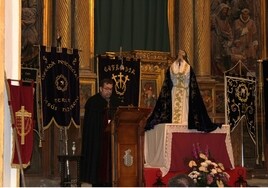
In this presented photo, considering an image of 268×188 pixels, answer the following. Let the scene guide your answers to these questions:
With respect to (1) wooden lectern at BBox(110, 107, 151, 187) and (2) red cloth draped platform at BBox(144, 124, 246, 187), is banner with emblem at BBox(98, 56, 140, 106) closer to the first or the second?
(2) red cloth draped platform at BBox(144, 124, 246, 187)

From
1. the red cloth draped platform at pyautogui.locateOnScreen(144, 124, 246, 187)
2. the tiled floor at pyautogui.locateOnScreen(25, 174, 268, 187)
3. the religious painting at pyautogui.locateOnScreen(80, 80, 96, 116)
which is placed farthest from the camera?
the religious painting at pyautogui.locateOnScreen(80, 80, 96, 116)

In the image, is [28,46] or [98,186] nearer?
[98,186]

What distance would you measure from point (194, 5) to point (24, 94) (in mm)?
9909

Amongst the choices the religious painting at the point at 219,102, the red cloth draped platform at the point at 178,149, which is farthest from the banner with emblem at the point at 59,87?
the religious painting at the point at 219,102

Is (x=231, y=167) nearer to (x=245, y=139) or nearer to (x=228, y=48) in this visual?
(x=245, y=139)

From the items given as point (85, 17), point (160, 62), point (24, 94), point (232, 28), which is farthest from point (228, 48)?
point (24, 94)

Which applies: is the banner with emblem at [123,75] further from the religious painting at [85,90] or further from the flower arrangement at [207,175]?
A: the flower arrangement at [207,175]

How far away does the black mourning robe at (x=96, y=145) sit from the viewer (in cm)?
1195

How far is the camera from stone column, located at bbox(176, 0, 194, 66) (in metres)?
17.8

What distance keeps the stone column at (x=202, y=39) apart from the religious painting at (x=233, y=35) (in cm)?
56

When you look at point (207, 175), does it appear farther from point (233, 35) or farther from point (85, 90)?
point (233, 35)

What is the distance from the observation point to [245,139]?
1784 cm

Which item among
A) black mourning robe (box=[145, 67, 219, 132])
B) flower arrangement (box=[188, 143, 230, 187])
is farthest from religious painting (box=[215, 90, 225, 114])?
flower arrangement (box=[188, 143, 230, 187])

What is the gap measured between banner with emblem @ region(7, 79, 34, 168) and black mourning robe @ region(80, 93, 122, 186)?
Result: 10.1 ft
